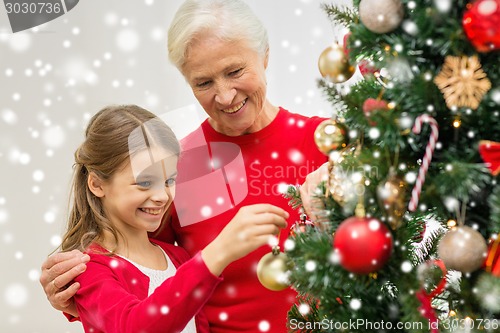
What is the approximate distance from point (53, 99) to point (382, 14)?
191 centimetres

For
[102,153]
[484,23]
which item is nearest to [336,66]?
[484,23]

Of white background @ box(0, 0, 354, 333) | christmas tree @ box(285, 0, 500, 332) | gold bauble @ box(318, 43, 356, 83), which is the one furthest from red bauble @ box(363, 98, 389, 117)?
white background @ box(0, 0, 354, 333)

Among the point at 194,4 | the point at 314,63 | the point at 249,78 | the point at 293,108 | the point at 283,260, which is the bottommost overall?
the point at 293,108

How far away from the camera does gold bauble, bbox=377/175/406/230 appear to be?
0.77 meters

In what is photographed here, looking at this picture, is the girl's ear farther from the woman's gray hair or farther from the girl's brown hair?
the woman's gray hair

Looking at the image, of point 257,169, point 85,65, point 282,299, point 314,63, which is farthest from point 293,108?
point 282,299

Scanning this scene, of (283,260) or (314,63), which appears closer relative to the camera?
(283,260)

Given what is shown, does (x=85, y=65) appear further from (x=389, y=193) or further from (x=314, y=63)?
(x=389, y=193)

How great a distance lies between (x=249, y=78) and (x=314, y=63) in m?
1.08

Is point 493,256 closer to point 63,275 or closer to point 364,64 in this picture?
point 364,64

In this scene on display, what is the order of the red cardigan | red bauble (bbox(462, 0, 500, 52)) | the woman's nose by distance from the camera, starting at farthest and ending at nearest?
the woman's nose → the red cardigan → red bauble (bbox(462, 0, 500, 52))

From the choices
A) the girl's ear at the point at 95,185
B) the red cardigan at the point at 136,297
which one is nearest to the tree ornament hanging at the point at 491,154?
the red cardigan at the point at 136,297

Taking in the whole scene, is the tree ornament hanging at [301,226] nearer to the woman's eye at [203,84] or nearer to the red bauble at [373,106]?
the red bauble at [373,106]

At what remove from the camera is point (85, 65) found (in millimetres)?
2434
